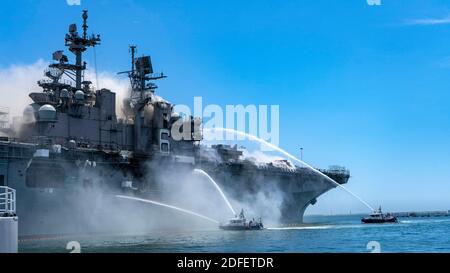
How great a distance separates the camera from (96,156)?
4859 cm

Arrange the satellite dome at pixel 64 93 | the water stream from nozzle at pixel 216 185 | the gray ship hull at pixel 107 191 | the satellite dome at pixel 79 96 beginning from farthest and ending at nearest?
the water stream from nozzle at pixel 216 185, the satellite dome at pixel 79 96, the satellite dome at pixel 64 93, the gray ship hull at pixel 107 191

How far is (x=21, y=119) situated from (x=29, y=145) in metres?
7.45

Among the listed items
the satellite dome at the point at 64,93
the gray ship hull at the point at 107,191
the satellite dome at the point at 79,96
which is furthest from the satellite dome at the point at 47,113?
the gray ship hull at the point at 107,191

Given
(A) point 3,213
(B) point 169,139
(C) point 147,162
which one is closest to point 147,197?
(C) point 147,162

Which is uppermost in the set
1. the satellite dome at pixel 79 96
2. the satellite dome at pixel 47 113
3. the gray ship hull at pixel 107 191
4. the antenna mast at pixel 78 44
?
the antenna mast at pixel 78 44

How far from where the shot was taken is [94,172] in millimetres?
48031

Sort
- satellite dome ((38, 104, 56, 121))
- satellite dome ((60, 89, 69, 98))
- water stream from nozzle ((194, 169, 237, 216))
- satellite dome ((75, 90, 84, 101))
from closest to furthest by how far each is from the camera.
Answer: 1. satellite dome ((38, 104, 56, 121))
2. satellite dome ((60, 89, 69, 98))
3. satellite dome ((75, 90, 84, 101))
4. water stream from nozzle ((194, 169, 237, 216))

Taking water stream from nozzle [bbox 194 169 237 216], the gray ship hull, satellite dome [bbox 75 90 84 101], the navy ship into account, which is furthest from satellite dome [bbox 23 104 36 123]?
water stream from nozzle [bbox 194 169 237 216]

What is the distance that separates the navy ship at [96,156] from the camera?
142 ft

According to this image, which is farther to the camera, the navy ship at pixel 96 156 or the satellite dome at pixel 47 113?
the satellite dome at pixel 47 113

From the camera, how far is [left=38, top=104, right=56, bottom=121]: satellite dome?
4688 centimetres

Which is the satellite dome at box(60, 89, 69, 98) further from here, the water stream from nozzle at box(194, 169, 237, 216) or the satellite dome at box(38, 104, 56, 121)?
the water stream from nozzle at box(194, 169, 237, 216)

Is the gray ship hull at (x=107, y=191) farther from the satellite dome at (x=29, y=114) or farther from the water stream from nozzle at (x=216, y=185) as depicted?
the satellite dome at (x=29, y=114)
